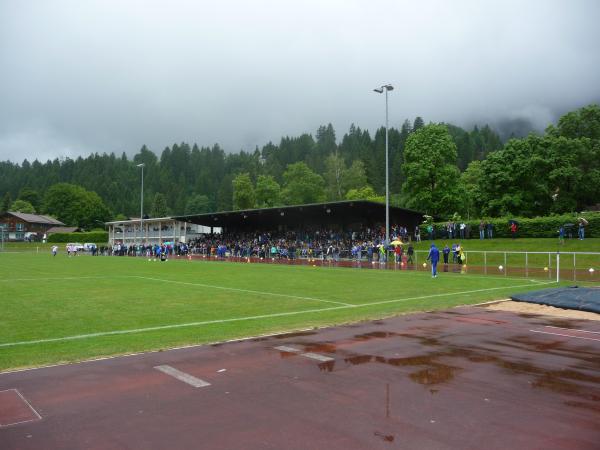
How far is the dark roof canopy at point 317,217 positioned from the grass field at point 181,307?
24.3m

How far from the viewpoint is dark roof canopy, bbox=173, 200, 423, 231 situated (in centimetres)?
4700

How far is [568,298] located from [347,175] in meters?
85.8

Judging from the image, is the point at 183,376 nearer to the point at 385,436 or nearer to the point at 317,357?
the point at 317,357

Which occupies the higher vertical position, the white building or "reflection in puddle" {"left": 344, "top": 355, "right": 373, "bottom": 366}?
the white building

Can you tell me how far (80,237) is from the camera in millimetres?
95875

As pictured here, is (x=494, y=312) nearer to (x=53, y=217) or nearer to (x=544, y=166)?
(x=544, y=166)

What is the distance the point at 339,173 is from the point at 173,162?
78.8m

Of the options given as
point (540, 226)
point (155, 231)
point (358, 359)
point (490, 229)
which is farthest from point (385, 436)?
point (155, 231)

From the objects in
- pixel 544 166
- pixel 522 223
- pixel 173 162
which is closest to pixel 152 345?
pixel 522 223

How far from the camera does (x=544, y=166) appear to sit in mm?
47875

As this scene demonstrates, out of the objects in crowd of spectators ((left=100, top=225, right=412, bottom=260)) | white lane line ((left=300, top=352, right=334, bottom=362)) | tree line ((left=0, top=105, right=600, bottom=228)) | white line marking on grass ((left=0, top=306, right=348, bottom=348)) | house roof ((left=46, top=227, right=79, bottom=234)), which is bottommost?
white line marking on grass ((left=0, top=306, right=348, bottom=348))

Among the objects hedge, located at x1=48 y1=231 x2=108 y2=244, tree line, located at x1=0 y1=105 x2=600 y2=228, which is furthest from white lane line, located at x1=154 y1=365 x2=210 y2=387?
hedge, located at x1=48 y1=231 x2=108 y2=244

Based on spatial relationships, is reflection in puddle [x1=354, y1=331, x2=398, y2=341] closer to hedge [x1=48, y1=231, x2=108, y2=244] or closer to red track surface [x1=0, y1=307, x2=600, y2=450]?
red track surface [x1=0, y1=307, x2=600, y2=450]

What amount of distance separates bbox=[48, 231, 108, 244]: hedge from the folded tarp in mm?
94520
